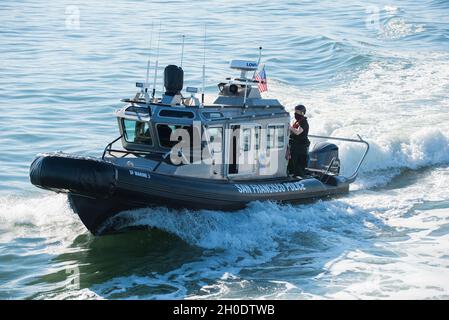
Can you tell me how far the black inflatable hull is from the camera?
1133 cm

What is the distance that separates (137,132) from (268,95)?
31.3 feet

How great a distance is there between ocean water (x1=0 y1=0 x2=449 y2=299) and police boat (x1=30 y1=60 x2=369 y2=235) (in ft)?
1.08

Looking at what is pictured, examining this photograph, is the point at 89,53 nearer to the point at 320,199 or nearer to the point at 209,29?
the point at 209,29

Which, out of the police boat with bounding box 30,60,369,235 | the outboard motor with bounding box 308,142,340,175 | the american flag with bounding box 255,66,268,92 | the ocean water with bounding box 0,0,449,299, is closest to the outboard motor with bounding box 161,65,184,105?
the police boat with bounding box 30,60,369,235

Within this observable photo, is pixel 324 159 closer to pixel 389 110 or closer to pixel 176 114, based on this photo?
pixel 176 114

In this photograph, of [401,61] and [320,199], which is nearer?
[320,199]

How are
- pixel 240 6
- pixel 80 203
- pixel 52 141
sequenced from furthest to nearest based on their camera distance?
pixel 240 6
pixel 52 141
pixel 80 203

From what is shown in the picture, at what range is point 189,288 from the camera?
10.8 meters

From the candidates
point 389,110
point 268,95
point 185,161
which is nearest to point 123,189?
point 185,161

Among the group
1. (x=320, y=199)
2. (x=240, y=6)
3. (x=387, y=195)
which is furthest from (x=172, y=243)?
(x=240, y=6)

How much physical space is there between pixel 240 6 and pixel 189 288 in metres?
27.5

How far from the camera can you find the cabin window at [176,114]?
12.5 m

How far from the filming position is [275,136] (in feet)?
45.2

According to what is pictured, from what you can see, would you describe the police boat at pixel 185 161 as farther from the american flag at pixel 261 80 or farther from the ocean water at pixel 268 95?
the ocean water at pixel 268 95
